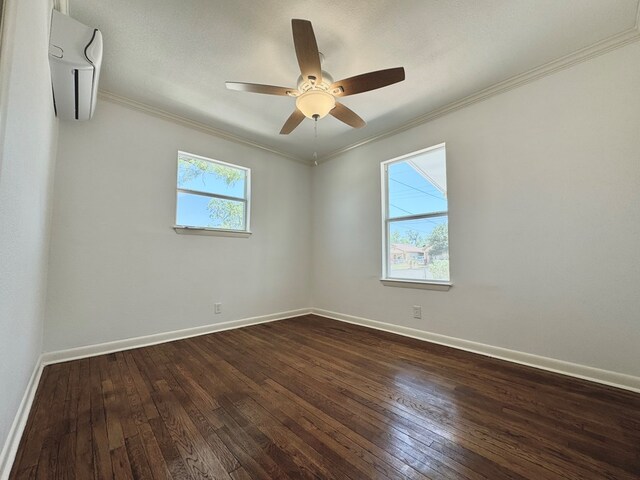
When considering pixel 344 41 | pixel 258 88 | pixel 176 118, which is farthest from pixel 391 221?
pixel 176 118

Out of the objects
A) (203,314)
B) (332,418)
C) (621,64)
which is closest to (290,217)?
(203,314)

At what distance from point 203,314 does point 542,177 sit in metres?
3.78

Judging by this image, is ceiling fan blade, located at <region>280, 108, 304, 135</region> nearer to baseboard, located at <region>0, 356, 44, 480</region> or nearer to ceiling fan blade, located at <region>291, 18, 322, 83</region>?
ceiling fan blade, located at <region>291, 18, 322, 83</region>

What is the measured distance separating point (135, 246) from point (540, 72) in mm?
4204

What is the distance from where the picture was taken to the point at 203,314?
3.22 metres

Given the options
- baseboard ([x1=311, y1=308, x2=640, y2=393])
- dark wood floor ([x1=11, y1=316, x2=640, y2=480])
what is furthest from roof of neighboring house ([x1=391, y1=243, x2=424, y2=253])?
dark wood floor ([x1=11, y1=316, x2=640, y2=480])

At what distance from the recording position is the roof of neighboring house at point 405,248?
318 centimetres

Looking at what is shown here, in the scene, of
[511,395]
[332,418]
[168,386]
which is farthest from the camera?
[168,386]

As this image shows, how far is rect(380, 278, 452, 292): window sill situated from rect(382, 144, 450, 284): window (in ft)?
0.14

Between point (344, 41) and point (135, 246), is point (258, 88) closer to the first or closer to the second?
point (344, 41)

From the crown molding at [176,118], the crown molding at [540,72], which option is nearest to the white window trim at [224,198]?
the crown molding at [176,118]

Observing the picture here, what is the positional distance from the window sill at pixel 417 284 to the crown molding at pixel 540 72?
1.90m

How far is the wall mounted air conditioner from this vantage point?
1.67 meters

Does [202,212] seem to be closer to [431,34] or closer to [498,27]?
[431,34]
